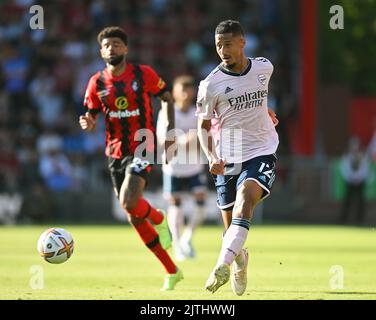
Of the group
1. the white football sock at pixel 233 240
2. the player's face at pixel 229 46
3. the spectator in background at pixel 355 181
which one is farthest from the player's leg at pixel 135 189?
the spectator in background at pixel 355 181

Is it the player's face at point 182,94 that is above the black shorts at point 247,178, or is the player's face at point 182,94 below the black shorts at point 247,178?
above

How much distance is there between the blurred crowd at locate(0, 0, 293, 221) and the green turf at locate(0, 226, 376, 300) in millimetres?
4171

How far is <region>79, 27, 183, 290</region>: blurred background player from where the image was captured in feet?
34.7

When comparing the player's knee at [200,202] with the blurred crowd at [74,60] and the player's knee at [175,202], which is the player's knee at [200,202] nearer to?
the player's knee at [175,202]

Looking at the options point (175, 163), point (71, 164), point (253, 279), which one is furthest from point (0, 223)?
point (253, 279)

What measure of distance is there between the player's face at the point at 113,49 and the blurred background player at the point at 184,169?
4.78 m

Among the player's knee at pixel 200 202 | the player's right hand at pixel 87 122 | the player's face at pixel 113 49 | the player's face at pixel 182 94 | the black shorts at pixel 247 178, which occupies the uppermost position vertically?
the player's face at pixel 113 49

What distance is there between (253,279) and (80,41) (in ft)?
56.9

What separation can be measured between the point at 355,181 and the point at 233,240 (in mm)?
16778

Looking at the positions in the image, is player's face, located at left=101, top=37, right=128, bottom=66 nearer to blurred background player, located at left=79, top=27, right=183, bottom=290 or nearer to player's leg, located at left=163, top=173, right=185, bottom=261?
blurred background player, located at left=79, top=27, right=183, bottom=290

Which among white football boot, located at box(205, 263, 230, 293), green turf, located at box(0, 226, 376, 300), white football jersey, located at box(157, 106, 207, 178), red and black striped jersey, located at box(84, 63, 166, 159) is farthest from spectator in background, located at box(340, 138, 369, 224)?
white football boot, located at box(205, 263, 230, 293)

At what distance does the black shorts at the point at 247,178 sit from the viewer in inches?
378

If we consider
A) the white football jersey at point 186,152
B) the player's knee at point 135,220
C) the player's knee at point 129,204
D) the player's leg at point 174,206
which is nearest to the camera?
the player's knee at point 129,204
